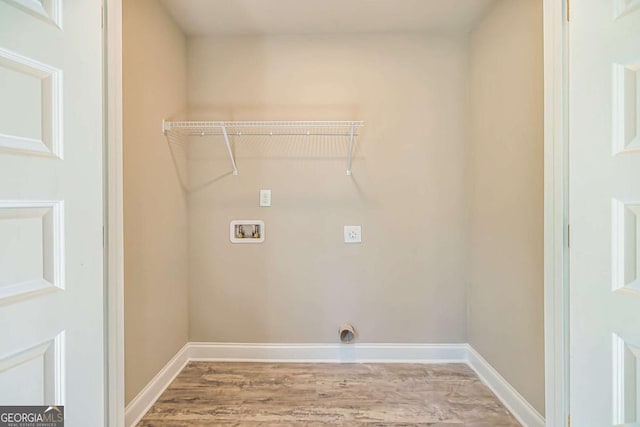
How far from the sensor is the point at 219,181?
2117 millimetres

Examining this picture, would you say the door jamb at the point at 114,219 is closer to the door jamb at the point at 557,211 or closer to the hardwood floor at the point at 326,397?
the hardwood floor at the point at 326,397

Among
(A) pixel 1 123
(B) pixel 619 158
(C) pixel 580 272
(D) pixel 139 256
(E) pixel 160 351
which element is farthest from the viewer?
(E) pixel 160 351

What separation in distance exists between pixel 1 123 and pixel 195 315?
178cm

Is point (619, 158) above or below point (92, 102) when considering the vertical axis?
below

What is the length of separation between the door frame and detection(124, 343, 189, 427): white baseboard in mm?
402

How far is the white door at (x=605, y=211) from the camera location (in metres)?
0.75

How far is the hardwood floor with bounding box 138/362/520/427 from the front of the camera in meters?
1.53

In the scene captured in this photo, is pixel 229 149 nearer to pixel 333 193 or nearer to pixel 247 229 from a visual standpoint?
pixel 247 229

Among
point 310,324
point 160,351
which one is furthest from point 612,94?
point 160,351

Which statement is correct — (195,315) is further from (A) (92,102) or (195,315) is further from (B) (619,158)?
(B) (619,158)

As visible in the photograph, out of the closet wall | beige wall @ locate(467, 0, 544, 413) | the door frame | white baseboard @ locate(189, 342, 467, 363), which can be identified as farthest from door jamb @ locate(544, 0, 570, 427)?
white baseboard @ locate(189, 342, 467, 363)

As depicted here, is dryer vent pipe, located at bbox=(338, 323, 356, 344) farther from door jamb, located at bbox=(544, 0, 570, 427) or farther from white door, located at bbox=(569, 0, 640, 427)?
white door, located at bbox=(569, 0, 640, 427)

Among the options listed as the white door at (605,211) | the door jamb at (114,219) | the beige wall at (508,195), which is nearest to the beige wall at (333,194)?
the beige wall at (508,195)

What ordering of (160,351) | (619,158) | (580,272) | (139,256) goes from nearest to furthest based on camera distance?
(619,158), (580,272), (139,256), (160,351)
